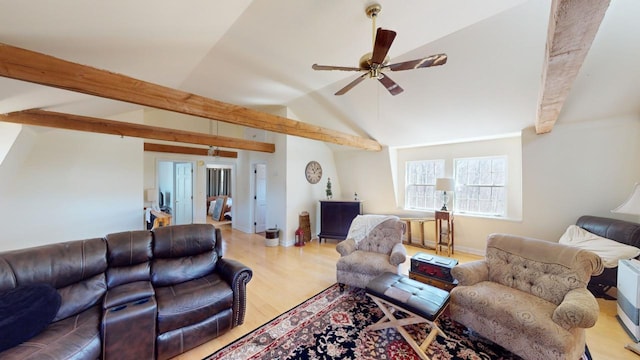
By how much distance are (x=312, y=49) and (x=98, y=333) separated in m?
3.11

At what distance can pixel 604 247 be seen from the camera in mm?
2549

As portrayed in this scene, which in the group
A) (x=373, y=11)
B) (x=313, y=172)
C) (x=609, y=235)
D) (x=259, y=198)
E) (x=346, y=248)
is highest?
(x=373, y=11)

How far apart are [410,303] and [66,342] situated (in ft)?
7.88

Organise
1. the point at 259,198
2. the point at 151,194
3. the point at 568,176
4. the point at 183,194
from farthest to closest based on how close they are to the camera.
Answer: the point at 183,194 < the point at 259,198 < the point at 151,194 < the point at 568,176

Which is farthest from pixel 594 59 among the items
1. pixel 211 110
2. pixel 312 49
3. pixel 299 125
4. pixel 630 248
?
pixel 211 110

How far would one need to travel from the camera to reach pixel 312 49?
8.47ft

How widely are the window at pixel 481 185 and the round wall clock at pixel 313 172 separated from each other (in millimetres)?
3061

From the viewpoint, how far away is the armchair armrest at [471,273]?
218cm

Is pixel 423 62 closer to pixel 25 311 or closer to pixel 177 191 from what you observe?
pixel 25 311

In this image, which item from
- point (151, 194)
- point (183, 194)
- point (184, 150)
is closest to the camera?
point (151, 194)

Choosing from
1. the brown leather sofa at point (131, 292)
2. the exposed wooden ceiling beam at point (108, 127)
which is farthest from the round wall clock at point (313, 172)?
the brown leather sofa at point (131, 292)

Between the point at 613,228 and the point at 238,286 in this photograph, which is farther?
the point at 613,228

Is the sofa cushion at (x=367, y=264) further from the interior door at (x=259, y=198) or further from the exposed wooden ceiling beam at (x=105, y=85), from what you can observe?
the interior door at (x=259, y=198)

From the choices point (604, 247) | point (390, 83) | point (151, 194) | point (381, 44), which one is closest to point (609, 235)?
point (604, 247)
